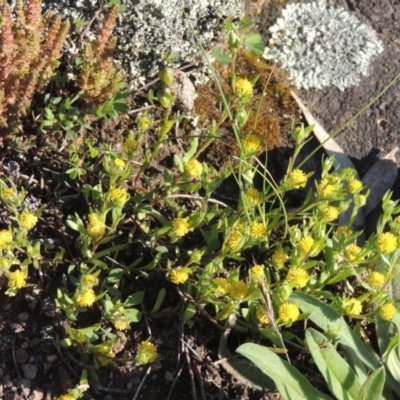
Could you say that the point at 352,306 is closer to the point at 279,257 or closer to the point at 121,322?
the point at 279,257

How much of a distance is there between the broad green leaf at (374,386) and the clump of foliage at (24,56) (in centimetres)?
144

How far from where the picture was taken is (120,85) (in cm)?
252

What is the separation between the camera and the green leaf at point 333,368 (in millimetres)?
2098

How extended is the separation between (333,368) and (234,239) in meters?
0.51

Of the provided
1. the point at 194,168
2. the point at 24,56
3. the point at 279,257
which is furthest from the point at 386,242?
the point at 24,56

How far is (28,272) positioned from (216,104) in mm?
1008

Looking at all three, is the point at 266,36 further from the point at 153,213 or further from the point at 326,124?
the point at 153,213

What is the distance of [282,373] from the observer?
6.95 ft

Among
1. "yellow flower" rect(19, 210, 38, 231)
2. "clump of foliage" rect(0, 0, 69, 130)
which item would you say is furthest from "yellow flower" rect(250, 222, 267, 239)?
"clump of foliage" rect(0, 0, 69, 130)

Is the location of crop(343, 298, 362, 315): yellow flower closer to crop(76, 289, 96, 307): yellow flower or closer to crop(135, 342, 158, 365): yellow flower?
crop(135, 342, 158, 365): yellow flower

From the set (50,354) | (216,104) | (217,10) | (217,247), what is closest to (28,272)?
(50,354)

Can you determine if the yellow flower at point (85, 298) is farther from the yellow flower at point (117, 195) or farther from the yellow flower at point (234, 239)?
the yellow flower at point (234, 239)

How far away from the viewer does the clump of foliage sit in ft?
7.20

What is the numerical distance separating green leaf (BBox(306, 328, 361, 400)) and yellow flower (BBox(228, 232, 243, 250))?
0.35 meters
